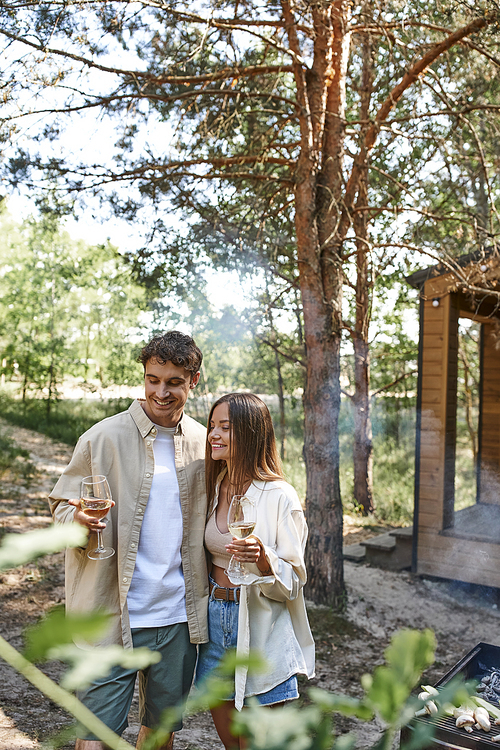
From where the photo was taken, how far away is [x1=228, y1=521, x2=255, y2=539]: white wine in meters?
2.16

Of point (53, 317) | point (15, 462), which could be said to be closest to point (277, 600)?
point (15, 462)

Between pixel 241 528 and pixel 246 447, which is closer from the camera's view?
pixel 241 528

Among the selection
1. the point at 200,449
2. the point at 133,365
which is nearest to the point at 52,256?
the point at 133,365

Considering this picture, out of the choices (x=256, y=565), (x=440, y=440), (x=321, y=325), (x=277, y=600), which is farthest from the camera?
(x=440, y=440)

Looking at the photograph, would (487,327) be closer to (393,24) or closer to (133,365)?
(393,24)

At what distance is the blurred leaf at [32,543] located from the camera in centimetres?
40

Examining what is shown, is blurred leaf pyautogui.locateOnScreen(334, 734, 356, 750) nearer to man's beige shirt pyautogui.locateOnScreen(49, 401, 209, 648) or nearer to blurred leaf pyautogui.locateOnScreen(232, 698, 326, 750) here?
blurred leaf pyautogui.locateOnScreen(232, 698, 326, 750)

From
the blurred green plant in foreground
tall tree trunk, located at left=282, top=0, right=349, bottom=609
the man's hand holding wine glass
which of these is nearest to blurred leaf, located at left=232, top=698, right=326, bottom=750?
the blurred green plant in foreground

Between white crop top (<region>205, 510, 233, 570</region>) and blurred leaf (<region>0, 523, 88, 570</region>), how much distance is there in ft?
6.96

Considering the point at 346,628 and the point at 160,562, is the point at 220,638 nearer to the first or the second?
the point at 160,562

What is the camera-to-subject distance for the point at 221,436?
2582 mm

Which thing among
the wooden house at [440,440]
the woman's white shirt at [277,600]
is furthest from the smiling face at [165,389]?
the wooden house at [440,440]

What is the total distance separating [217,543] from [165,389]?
26.1 inches

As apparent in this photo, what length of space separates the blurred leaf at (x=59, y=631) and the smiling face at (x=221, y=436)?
7.24 feet
